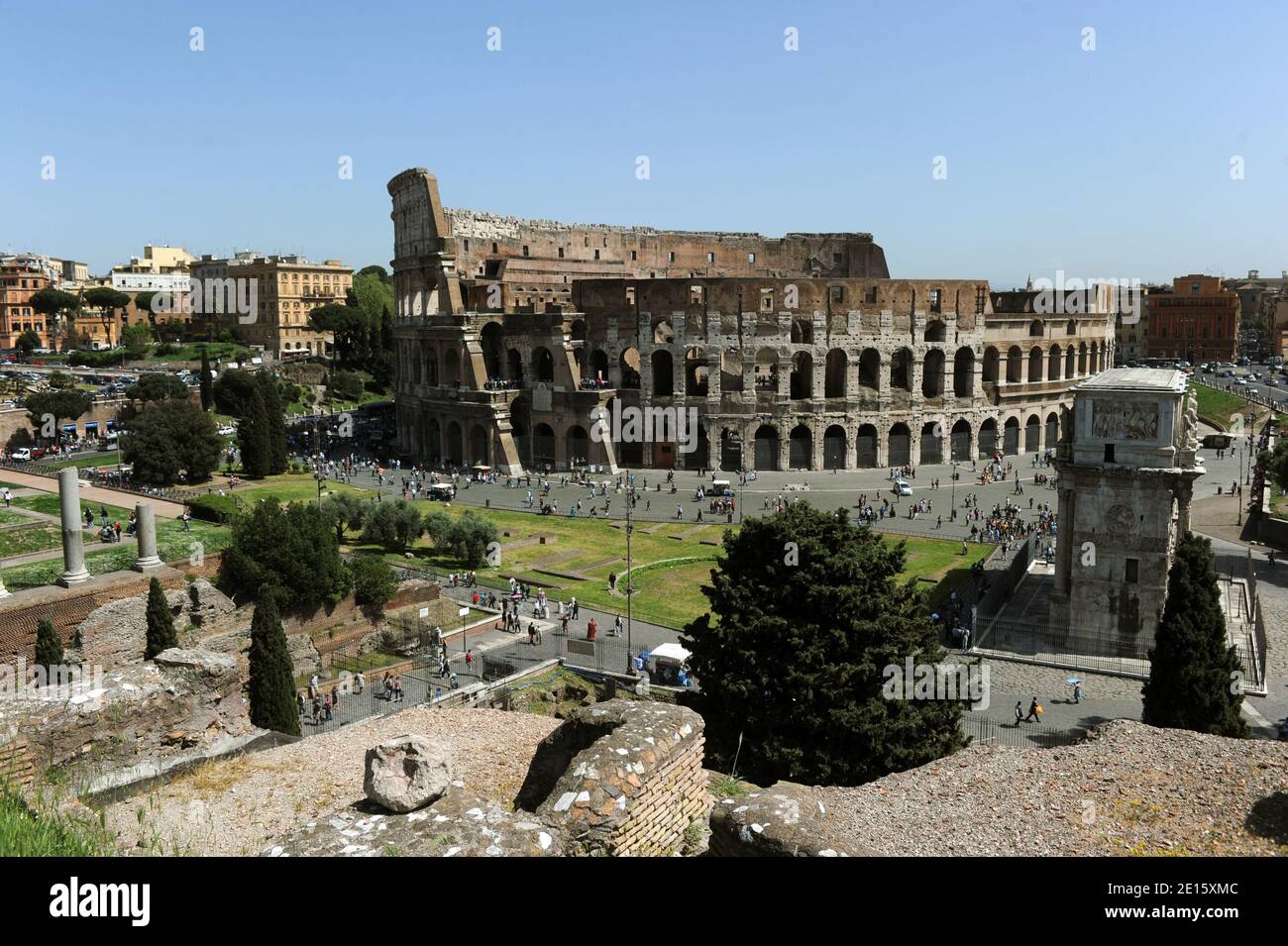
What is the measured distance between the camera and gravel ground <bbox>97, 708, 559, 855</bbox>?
1168 centimetres

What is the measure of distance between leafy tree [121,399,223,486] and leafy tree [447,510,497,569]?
19173mm

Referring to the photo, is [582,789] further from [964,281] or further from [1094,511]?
[964,281]

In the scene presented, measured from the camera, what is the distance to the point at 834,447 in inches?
2313

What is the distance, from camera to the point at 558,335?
58844 mm

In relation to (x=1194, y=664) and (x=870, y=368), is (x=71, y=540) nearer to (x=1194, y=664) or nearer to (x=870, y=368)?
(x=1194, y=664)

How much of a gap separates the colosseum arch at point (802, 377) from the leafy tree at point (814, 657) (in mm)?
39388

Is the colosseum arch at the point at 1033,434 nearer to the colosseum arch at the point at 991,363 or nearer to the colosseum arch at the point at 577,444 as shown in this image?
the colosseum arch at the point at 991,363

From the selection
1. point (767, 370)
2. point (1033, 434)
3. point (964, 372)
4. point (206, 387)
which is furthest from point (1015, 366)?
point (206, 387)

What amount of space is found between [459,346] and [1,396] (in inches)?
1389

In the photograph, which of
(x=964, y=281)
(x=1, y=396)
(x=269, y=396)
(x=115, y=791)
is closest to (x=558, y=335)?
(x=269, y=396)

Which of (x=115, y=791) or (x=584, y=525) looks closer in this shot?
(x=115, y=791)

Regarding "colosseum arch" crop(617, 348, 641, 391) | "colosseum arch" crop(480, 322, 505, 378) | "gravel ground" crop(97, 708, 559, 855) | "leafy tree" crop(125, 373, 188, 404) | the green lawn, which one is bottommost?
the green lawn

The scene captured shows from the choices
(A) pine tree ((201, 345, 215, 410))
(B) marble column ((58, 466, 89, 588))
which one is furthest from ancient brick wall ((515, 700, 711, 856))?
(A) pine tree ((201, 345, 215, 410))

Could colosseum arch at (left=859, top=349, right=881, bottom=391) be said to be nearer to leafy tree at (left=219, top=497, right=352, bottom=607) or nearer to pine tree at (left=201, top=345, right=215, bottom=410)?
leafy tree at (left=219, top=497, right=352, bottom=607)
